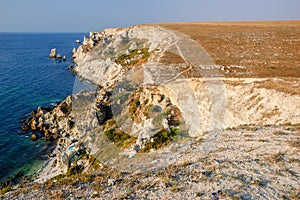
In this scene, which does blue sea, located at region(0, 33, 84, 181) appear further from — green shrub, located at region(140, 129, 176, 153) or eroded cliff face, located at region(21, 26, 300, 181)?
green shrub, located at region(140, 129, 176, 153)

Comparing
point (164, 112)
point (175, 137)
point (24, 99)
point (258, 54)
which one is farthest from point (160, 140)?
point (24, 99)

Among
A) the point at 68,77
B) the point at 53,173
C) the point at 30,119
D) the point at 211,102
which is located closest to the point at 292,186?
the point at 211,102

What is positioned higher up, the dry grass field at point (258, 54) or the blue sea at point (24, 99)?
the dry grass field at point (258, 54)

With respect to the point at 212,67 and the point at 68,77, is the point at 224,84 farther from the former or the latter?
the point at 68,77

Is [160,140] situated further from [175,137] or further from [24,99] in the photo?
[24,99]

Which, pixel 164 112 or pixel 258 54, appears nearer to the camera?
pixel 164 112

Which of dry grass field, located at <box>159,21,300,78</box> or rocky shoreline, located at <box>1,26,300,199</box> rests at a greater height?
dry grass field, located at <box>159,21,300,78</box>

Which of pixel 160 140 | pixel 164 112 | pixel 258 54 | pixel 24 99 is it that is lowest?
pixel 24 99

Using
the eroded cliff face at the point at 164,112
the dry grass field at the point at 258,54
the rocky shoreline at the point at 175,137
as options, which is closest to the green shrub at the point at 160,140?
the eroded cliff face at the point at 164,112

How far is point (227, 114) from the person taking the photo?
27.6m

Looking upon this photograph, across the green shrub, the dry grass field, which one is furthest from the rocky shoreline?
the dry grass field

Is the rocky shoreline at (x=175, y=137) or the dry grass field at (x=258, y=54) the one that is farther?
the dry grass field at (x=258, y=54)

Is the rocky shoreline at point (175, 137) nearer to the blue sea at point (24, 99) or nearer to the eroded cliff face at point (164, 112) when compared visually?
the eroded cliff face at point (164, 112)

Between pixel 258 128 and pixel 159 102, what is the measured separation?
1307cm
